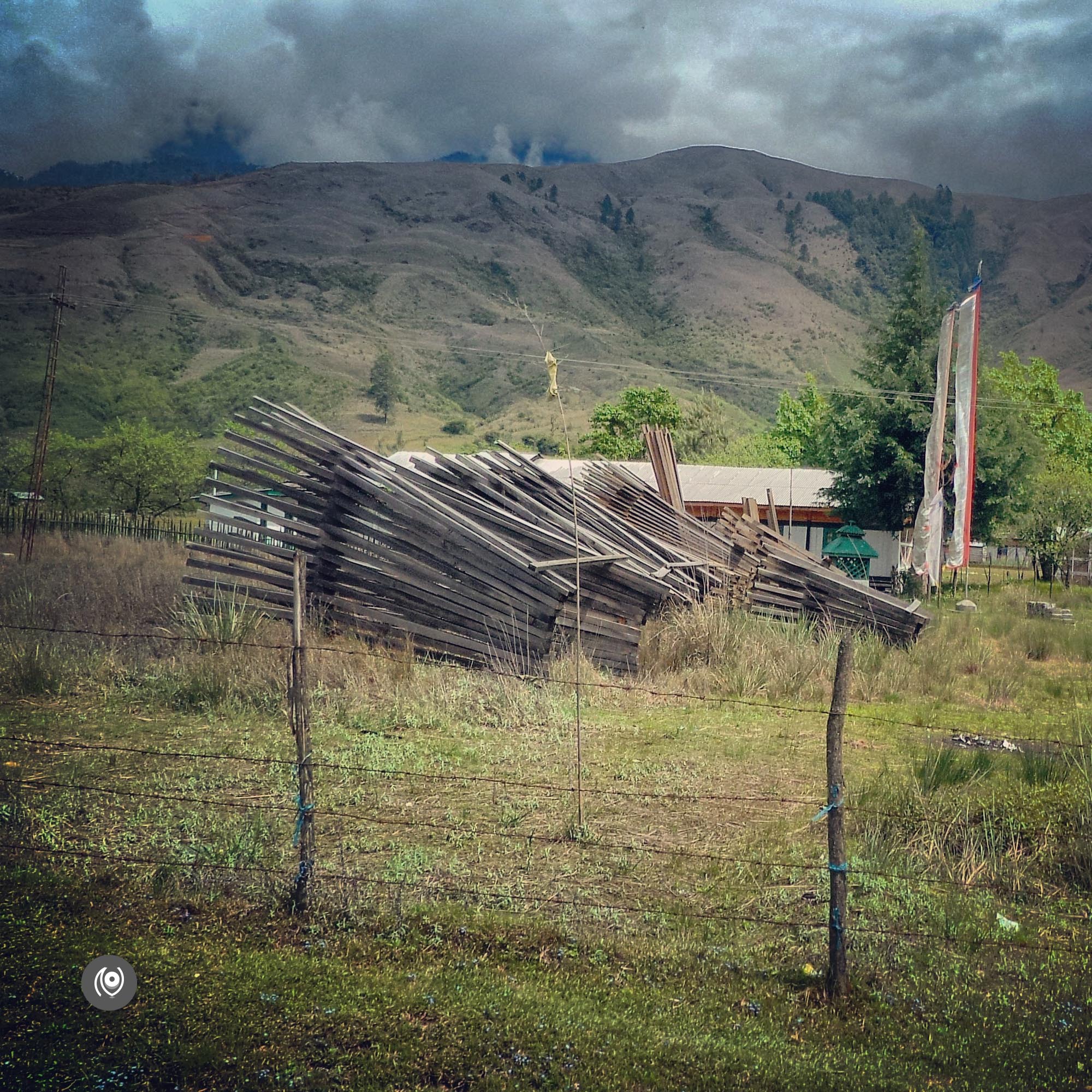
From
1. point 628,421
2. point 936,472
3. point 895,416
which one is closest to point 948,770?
point 936,472

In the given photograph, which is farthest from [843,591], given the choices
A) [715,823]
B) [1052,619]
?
[715,823]

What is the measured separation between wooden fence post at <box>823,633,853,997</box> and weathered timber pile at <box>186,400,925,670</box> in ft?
18.0

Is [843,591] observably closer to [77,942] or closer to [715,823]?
[715,823]

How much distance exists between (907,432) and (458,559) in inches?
715

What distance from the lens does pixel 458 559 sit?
35.0 ft

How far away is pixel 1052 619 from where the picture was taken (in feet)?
59.4

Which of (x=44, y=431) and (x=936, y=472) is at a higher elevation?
(x=44, y=431)

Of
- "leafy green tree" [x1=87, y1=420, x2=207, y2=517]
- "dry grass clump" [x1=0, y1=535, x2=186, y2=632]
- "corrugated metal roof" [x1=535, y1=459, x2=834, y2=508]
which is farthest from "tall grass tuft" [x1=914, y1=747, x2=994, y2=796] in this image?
"leafy green tree" [x1=87, y1=420, x2=207, y2=517]

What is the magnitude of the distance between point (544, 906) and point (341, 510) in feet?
25.0

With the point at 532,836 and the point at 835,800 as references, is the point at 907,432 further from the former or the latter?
the point at 835,800

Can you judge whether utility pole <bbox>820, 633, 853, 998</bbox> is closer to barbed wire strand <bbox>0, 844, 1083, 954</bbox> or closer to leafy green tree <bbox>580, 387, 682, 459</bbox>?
barbed wire strand <bbox>0, 844, 1083, 954</bbox>

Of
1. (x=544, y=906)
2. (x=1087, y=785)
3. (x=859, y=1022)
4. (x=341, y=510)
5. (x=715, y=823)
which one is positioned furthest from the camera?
(x=341, y=510)

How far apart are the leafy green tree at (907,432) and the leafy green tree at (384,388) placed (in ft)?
220

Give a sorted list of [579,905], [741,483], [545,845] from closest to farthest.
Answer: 1. [579,905]
2. [545,845]
3. [741,483]
